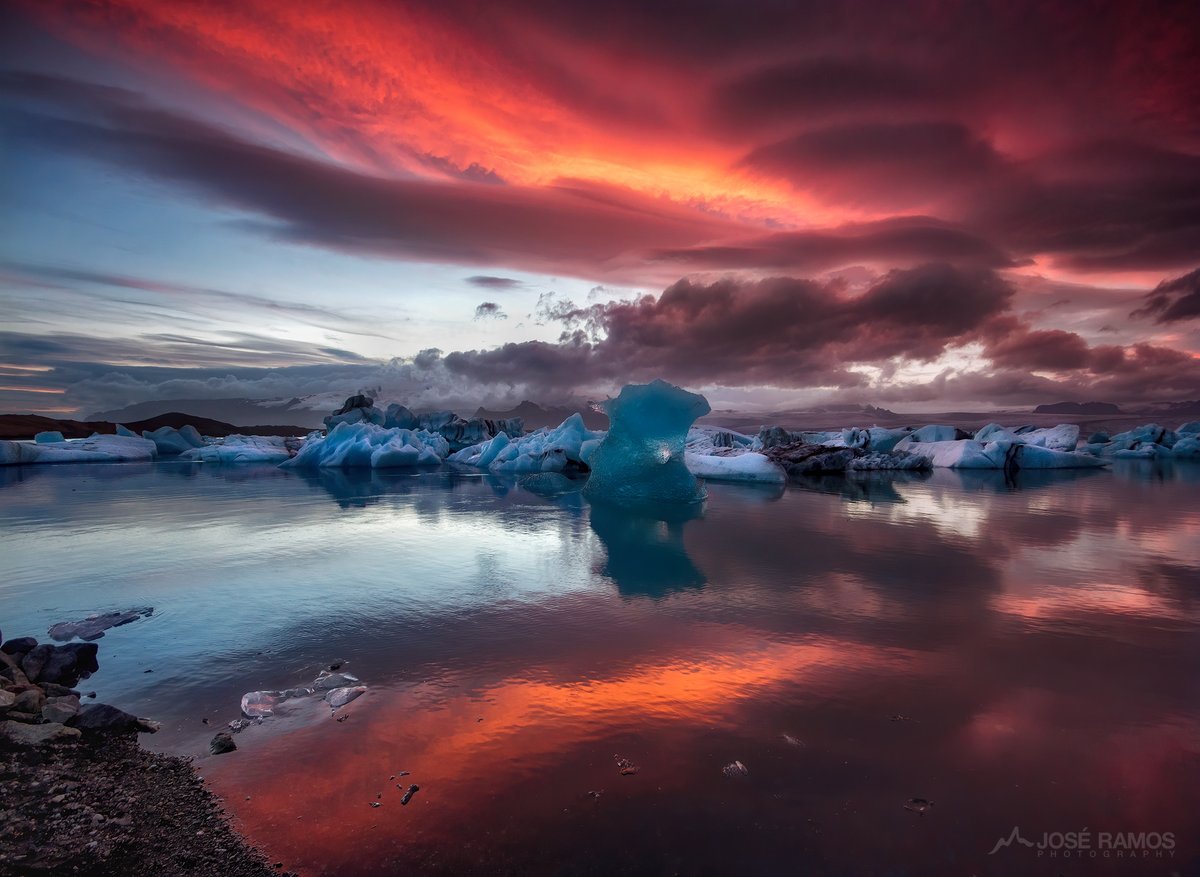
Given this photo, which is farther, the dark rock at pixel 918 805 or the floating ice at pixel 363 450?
the floating ice at pixel 363 450

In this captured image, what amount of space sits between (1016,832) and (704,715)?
4.92ft

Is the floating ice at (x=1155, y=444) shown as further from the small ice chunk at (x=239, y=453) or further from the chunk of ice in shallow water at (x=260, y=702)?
the small ice chunk at (x=239, y=453)

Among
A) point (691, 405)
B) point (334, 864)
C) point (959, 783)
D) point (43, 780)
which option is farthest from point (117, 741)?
point (691, 405)

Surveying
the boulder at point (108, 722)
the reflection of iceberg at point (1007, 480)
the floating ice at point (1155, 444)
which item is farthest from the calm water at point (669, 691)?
the floating ice at point (1155, 444)

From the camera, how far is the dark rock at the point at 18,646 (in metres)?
3.92

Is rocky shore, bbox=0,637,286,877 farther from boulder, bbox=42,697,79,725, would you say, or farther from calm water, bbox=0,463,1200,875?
calm water, bbox=0,463,1200,875

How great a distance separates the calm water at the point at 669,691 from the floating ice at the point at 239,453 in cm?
2740

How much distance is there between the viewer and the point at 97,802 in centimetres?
250

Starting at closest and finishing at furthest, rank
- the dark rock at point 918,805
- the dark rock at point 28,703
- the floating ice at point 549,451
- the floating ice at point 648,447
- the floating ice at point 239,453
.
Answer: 1. the dark rock at point 918,805
2. the dark rock at point 28,703
3. the floating ice at point 648,447
4. the floating ice at point 549,451
5. the floating ice at point 239,453

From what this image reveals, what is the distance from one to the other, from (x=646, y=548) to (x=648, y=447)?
21.3 ft

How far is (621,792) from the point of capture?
2.63 metres

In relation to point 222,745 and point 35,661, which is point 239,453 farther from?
point 222,745

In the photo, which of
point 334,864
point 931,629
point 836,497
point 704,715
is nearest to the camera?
point 334,864

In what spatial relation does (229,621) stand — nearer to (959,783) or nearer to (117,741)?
(117,741)
